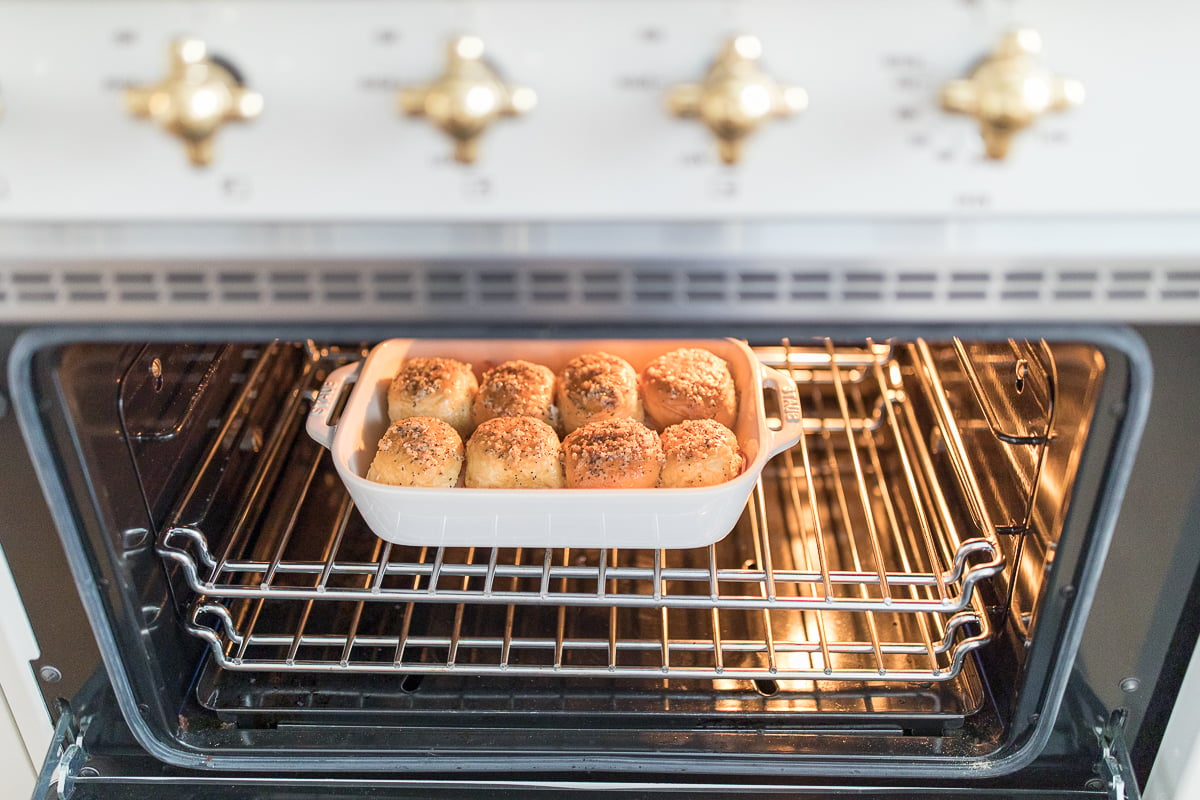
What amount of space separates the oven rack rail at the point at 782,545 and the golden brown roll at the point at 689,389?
117 mm

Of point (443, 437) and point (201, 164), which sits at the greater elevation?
point (201, 164)

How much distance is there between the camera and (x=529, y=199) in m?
0.61

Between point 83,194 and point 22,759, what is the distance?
2.23 ft

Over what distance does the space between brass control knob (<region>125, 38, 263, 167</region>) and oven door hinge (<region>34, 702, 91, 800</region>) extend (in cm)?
63

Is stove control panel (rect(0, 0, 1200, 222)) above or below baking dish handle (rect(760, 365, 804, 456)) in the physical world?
above

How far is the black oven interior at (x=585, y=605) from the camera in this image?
2.74 feet

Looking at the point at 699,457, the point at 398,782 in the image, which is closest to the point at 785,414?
the point at 699,457

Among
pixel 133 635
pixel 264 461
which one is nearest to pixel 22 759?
pixel 133 635

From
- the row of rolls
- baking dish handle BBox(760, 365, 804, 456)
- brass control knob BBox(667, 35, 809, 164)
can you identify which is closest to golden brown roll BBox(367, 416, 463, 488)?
the row of rolls

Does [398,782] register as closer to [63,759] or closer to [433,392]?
[63,759]

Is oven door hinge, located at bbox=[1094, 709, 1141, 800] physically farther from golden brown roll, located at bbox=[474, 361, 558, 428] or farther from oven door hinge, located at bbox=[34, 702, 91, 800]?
oven door hinge, located at bbox=[34, 702, 91, 800]

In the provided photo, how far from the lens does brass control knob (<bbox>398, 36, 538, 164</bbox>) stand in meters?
0.55

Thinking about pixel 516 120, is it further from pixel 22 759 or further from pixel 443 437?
pixel 22 759

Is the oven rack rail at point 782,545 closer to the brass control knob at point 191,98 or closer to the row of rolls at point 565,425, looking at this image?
the row of rolls at point 565,425
